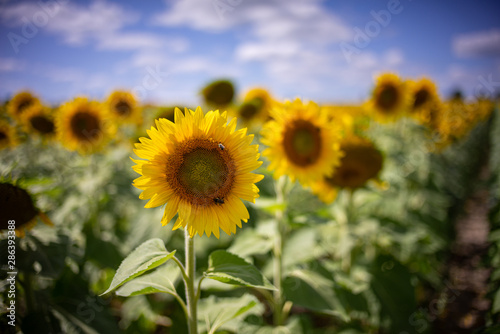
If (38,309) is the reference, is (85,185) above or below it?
above

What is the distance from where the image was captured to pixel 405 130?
6012 millimetres

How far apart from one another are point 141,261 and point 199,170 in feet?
1.69

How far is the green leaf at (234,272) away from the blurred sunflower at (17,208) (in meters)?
1.35

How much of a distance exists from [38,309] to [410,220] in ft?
15.4

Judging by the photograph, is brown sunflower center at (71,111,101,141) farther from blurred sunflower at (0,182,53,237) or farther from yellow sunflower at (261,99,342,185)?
yellow sunflower at (261,99,342,185)

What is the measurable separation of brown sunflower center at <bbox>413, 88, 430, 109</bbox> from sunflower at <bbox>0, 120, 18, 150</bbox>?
7.26m

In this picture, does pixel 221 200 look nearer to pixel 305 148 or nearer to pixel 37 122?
pixel 305 148

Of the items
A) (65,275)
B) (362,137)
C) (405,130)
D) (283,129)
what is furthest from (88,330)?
(405,130)

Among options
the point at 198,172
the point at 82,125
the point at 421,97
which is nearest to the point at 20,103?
the point at 82,125

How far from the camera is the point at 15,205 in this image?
1898mm

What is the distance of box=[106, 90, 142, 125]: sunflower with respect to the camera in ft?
17.0

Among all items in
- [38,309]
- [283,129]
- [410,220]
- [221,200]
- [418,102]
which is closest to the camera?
[221,200]

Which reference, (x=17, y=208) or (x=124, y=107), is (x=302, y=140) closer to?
(x=17, y=208)

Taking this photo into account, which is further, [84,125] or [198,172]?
[84,125]
